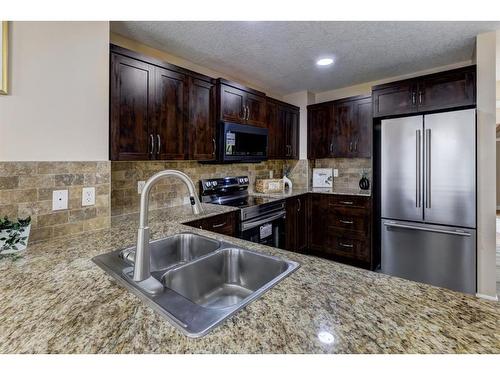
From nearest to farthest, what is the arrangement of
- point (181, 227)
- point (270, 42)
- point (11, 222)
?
point (11, 222) → point (181, 227) → point (270, 42)

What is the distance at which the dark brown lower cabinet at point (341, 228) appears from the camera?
10.5 feet

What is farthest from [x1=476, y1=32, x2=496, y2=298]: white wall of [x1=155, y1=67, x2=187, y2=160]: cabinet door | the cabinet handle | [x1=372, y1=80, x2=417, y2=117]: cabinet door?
the cabinet handle

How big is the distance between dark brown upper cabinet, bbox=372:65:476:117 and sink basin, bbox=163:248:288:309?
2622 millimetres

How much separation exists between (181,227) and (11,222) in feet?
2.89

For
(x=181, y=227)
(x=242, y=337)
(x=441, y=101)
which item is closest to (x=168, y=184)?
(x=181, y=227)

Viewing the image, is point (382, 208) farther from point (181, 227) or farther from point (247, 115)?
point (181, 227)

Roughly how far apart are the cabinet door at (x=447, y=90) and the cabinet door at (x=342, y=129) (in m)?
0.91

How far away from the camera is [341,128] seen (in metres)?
3.62

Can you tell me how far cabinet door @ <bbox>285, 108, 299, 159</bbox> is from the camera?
149 inches

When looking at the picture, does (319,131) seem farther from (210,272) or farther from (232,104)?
(210,272)

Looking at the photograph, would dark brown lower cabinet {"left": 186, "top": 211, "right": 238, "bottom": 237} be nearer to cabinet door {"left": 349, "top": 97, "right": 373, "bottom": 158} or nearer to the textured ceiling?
the textured ceiling

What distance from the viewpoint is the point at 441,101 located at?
264 cm
